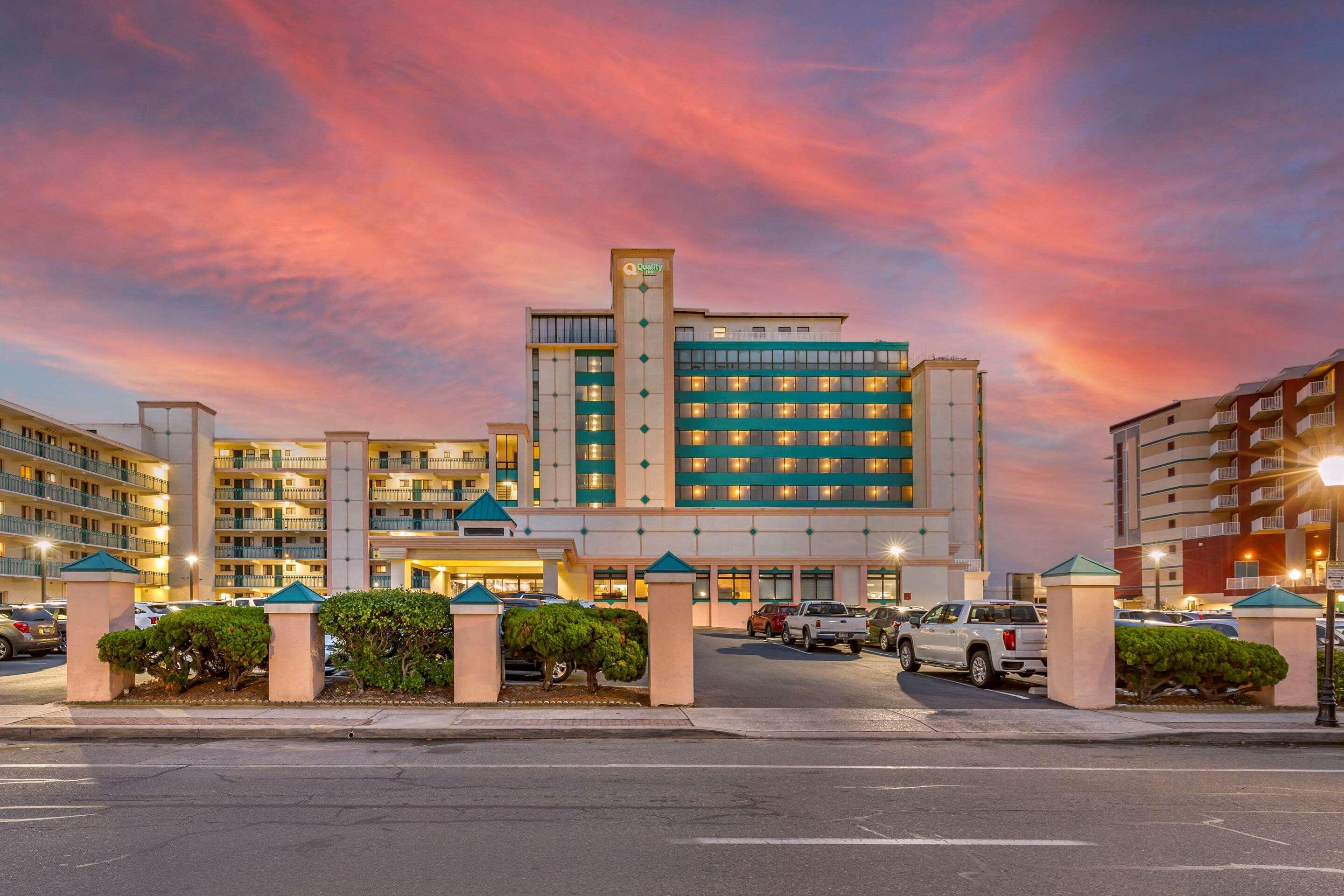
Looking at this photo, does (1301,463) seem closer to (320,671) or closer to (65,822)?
(320,671)

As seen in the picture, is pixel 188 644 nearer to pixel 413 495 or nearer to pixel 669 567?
pixel 669 567

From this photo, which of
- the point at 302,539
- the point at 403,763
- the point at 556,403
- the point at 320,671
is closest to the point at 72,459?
the point at 302,539

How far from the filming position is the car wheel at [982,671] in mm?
19750

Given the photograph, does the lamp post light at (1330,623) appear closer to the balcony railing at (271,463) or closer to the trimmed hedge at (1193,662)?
the trimmed hedge at (1193,662)

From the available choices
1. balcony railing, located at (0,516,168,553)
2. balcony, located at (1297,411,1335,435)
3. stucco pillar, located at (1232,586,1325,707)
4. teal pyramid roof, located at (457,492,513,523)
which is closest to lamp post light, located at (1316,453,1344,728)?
stucco pillar, located at (1232,586,1325,707)

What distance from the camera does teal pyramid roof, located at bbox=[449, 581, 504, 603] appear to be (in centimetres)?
1614

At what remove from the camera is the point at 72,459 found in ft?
202

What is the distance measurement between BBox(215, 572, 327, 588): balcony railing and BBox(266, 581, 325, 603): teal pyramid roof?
66.7 metres

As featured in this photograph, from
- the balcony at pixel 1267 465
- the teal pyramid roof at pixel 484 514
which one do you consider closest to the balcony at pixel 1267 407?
the balcony at pixel 1267 465

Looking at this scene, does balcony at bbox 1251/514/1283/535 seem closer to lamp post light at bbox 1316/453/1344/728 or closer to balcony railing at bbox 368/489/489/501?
balcony railing at bbox 368/489/489/501

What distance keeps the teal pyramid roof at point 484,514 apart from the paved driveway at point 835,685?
23.8m

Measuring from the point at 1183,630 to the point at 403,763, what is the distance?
47.4ft

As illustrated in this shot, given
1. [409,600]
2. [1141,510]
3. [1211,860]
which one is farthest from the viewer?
[1141,510]

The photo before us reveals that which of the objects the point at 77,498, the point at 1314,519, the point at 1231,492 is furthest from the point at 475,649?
the point at 1231,492
